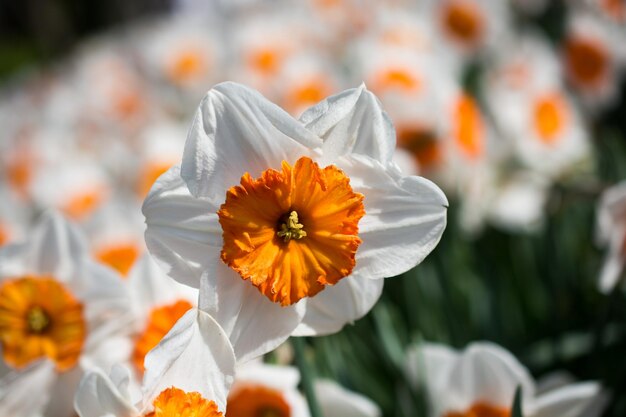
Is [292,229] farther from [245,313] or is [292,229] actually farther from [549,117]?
[549,117]

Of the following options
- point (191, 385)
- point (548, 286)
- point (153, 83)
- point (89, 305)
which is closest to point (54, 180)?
point (153, 83)

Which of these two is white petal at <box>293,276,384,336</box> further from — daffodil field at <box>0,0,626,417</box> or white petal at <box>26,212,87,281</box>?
white petal at <box>26,212,87,281</box>

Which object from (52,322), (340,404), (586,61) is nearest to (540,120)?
(586,61)

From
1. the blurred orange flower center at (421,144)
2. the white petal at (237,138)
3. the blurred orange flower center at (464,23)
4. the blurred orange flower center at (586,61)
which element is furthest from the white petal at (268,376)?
the blurred orange flower center at (464,23)

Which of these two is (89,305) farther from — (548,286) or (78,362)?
(548,286)

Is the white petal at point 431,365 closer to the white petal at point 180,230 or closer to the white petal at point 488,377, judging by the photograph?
the white petal at point 488,377

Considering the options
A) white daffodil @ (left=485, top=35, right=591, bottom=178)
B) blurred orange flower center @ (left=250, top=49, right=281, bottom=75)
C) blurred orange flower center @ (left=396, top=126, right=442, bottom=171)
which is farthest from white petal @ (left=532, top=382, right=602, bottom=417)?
blurred orange flower center @ (left=250, top=49, right=281, bottom=75)
